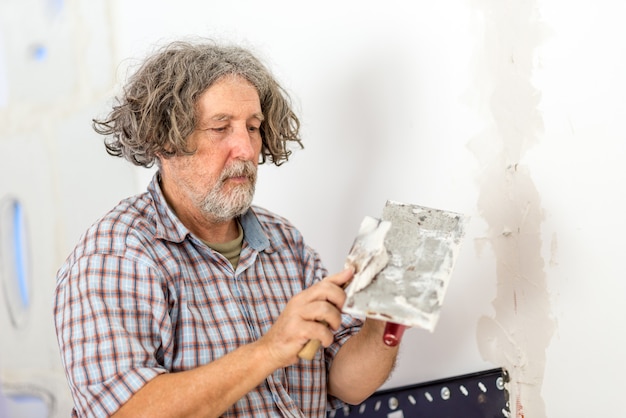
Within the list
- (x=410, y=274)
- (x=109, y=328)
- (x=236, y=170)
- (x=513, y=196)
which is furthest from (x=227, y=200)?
(x=513, y=196)

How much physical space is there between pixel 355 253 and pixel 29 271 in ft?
3.92

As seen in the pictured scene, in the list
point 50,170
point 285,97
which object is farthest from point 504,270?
point 50,170

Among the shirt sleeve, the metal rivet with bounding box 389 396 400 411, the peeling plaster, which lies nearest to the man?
the shirt sleeve

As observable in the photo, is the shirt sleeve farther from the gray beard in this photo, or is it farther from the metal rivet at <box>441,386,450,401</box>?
the metal rivet at <box>441,386,450,401</box>

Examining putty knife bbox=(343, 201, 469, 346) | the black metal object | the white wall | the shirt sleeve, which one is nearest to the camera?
putty knife bbox=(343, 201, 469, 346)

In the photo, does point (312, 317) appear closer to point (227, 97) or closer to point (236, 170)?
point (236, 170)

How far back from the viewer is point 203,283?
4.94 ft

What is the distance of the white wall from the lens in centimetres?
151

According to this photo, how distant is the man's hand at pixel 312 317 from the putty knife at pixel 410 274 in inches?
1.1

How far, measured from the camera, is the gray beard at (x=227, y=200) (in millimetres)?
1531

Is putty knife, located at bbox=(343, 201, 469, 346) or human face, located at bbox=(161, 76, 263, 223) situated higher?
human face, located at bbox=(161, 76, 263, 223)

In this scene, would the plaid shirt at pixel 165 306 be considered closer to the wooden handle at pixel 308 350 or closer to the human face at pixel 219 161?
the human face at pixel 219 161

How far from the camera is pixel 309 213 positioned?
198cm

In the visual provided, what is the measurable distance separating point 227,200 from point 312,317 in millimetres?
408
